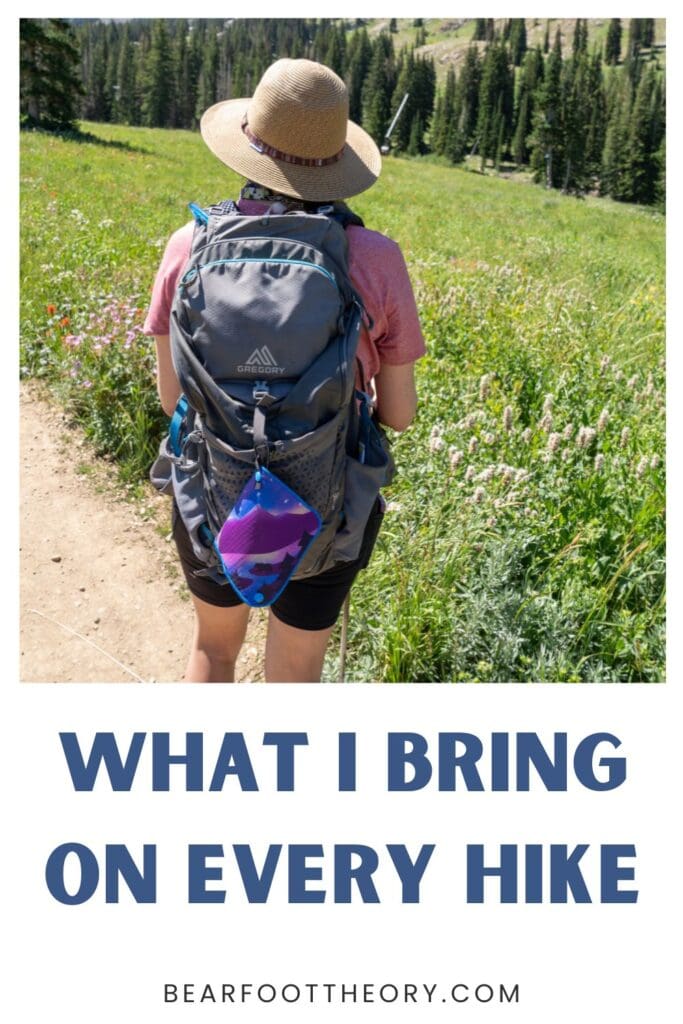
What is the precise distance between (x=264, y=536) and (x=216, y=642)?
2.76ft

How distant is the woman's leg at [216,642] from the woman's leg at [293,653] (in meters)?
0.13

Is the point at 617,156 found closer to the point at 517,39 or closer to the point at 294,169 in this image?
the point at 517,39

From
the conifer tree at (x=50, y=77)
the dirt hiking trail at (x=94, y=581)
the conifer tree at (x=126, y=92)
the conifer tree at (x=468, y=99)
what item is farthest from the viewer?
the conifer tree at (x=126, y=92)

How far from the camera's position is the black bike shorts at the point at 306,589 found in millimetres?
2480

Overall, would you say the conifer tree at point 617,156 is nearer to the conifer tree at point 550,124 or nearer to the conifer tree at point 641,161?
the conifer tree at point 641,161

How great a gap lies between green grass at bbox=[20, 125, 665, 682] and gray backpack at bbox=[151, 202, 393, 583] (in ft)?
5.65

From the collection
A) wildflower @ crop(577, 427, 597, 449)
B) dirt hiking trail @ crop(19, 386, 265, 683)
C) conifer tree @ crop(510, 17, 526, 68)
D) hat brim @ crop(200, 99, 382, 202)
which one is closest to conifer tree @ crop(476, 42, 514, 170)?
conifer tree @ crop(510, 17, 526, 68)

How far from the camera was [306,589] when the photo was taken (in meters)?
2.48

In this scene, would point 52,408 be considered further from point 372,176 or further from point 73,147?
point 73,147

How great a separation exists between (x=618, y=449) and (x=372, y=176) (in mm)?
2864

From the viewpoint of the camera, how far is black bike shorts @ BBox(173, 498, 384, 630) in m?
2.48

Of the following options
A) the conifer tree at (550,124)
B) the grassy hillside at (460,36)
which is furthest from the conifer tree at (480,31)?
the conifer tree at (550,124)

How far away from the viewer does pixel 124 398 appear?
580 centimetres

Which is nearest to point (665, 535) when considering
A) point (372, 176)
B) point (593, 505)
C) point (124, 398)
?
point (593, 505)
